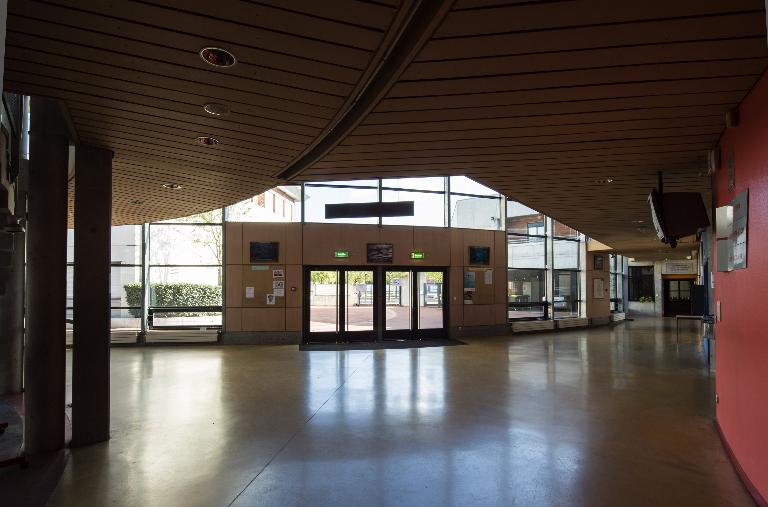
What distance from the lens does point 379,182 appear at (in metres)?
12.0

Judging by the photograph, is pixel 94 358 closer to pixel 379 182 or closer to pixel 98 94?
pixel 98 94

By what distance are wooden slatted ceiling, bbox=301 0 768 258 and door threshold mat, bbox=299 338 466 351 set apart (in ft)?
18.2

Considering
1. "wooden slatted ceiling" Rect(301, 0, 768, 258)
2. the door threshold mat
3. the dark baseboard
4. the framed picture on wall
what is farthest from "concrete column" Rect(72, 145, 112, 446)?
the framed picture on wall

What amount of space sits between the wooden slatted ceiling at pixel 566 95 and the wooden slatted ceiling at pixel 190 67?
416 mm

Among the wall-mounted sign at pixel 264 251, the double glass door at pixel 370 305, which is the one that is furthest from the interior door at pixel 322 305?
the wall-mounted sign at pixel 264 251

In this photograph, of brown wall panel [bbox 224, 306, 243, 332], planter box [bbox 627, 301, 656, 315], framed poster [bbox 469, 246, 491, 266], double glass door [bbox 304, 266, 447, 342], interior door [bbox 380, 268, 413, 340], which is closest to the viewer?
brown wall panel [bbox 224, 306, 243, 332]

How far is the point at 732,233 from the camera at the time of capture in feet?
11.9

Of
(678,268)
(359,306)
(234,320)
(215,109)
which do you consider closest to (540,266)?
(359,306)

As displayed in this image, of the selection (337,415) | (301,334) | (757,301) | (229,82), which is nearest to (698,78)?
(757,301)

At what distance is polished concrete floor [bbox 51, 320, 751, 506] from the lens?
326 cm

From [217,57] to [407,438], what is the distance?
11.3ft

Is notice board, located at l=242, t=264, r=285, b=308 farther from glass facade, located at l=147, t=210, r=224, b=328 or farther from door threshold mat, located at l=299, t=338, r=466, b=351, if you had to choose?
door threshold mat, located at l=299, t=338, r=466, b=351

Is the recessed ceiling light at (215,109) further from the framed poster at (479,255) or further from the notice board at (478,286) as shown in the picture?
the framed poster at (479,255)

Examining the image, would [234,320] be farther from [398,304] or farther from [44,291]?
[44,291]
